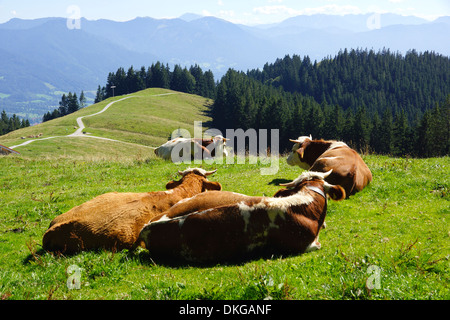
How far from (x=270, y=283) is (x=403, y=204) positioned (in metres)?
6.78

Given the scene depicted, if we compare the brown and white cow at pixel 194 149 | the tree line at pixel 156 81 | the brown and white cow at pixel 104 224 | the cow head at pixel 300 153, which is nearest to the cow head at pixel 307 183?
the brown and white cow at pixel 104 224

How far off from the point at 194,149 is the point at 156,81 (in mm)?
162875

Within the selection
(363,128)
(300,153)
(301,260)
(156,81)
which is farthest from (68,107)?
(301,260)

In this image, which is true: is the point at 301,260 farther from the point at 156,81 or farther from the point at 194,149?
the point at 156,81

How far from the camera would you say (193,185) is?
10320mm

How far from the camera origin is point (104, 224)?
8250mm

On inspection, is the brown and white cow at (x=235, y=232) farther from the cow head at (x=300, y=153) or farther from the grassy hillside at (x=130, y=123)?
the grassy hillside at (x=130, y=123)

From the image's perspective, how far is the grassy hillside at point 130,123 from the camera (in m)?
67.2

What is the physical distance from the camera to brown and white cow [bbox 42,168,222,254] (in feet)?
26.7

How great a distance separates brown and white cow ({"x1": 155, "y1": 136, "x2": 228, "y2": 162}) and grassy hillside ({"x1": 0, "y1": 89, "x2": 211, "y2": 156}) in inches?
1651

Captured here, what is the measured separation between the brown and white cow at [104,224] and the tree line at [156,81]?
546 ft

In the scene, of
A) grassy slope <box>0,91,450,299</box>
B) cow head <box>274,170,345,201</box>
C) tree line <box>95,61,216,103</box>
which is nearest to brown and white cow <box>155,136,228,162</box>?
grassy slope <box>0,91,450,299</box>
